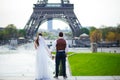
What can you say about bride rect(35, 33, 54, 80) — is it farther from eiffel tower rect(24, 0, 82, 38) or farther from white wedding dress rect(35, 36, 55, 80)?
eiffel tower rect(24, 0, 82, 38)

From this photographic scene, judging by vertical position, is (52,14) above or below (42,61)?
above

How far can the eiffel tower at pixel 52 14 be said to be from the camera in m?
59.9

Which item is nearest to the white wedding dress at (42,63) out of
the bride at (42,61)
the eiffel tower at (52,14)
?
the bride at (42,61)

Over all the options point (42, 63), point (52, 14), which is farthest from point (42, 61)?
point (52, 14)

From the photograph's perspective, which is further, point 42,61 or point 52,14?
point 52,14

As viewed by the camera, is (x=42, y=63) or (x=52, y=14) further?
(x=52, y=14)

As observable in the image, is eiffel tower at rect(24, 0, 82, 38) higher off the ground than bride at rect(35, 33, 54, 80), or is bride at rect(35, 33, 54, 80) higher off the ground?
eiffel tower at rect(24, 0, 82, 38)

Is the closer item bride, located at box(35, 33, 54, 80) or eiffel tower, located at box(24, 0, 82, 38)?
bride, located at box(35, 33, 54, 80)

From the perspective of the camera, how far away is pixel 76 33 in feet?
206

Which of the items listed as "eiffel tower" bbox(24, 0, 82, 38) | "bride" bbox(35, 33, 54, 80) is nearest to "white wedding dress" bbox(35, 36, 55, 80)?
"bride" bbox(35, 33, 54, 80)

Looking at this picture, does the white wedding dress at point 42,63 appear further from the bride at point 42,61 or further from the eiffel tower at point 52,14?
the eiffel tower at point 52,14

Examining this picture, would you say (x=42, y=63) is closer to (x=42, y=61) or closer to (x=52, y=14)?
(x=42, y=61)

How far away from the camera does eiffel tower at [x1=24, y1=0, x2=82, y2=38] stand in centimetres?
5991

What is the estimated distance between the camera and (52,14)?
62.8 meters
